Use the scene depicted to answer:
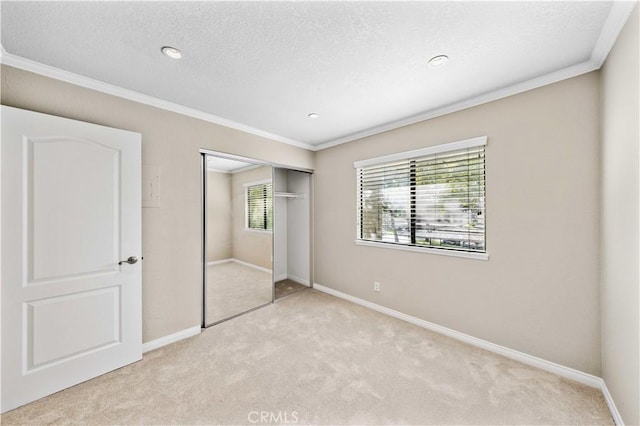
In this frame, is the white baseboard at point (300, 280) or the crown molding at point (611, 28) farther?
the white baseboard at point (300, 280)

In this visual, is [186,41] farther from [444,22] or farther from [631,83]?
[631,83]

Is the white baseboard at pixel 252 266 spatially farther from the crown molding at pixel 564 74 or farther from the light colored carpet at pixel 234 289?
the crown molding at pixel 564 74

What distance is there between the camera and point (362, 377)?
1941mm

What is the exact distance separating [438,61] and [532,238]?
1686 mm

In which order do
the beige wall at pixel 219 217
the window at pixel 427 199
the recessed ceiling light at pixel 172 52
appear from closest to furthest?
the recessed ceiling light at pixel 172 52 → the window at pixel 427 199 → the beige wall at pixel 219 217

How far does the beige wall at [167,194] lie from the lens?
209cm

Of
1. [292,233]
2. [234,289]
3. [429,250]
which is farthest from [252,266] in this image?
[429,250]

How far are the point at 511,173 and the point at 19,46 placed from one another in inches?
154

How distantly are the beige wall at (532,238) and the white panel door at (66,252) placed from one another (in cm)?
297

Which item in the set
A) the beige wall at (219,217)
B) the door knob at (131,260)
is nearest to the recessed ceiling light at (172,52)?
the beige wall at (219,217)

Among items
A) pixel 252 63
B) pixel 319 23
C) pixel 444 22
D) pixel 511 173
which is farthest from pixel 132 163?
pixel 511 173

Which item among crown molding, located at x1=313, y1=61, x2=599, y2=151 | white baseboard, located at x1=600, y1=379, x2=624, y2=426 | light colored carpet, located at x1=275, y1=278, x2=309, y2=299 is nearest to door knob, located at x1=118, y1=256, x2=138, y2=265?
light colored carpet, located at x1=275, y1=278, x2=309, y2=299

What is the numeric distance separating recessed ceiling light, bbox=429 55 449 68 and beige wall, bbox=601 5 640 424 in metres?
0.90

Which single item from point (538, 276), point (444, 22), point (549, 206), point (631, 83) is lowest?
point (538, 276)
